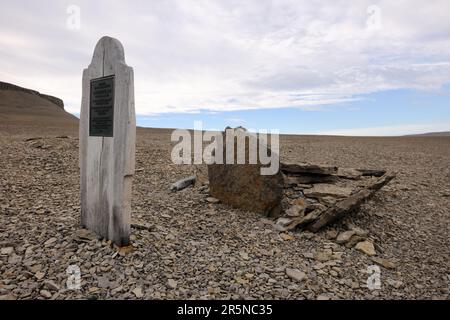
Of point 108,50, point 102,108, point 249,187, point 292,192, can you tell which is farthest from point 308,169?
point 108,50

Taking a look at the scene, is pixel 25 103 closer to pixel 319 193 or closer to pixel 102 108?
pixel 102 108

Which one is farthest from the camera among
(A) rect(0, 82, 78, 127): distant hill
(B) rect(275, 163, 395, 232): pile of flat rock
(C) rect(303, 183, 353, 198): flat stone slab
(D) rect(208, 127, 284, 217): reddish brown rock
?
(A) rect(0, 82, 78, 127): distant hill

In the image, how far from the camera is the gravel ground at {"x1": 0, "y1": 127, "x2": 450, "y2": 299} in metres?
4.16

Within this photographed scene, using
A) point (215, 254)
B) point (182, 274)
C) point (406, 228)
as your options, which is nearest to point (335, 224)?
point (406, 228)

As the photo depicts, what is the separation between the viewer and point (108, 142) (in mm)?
4820

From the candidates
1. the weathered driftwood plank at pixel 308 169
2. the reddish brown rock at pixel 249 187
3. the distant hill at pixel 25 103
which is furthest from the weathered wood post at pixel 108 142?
the distant hill at pixel 25 103

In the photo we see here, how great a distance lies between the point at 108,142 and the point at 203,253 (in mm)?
2168

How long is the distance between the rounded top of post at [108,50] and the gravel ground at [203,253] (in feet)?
8.93

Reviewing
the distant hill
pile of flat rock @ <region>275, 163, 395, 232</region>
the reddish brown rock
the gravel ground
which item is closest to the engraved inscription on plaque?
the gravel ground

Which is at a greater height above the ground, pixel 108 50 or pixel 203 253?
pixel 108 50

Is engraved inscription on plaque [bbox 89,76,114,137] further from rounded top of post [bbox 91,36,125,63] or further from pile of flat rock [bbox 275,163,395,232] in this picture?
pile of flat rock [bbox 275,163,395,232]

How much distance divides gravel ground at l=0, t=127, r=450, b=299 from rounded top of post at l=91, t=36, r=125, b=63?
2.72 meters

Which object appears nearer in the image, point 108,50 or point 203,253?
point 108,50

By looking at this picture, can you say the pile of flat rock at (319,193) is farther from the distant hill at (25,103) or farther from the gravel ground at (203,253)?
the distant hill at (25,103)
